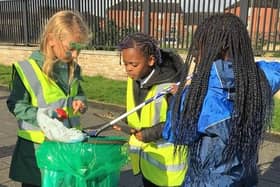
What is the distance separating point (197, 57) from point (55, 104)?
928 millimetres

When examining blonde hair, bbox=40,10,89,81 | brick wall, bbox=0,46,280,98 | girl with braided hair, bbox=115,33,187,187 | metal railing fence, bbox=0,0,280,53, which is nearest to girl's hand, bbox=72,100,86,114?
blonde hair, bbox=40,10,89,81

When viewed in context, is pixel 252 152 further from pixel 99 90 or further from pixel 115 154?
pixel 99 90

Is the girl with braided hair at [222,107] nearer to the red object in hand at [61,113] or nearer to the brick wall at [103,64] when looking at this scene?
the red object in hand at [61,113]

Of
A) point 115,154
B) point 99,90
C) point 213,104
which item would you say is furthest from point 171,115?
point 99,90

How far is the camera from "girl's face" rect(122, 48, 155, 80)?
7.81ft

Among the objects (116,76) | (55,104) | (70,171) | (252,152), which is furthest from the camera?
(116,76)

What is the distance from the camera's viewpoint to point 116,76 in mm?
10578

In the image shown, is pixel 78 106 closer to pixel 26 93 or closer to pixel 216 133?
pixel 26 93

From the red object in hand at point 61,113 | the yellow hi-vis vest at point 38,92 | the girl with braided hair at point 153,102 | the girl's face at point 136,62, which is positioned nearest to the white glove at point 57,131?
the red object in hand at point 61,113

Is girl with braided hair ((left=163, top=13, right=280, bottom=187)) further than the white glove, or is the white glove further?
the white glove

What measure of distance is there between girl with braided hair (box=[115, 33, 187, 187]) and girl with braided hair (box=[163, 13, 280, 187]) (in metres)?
0.59

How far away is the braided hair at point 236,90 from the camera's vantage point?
1672 millimetres

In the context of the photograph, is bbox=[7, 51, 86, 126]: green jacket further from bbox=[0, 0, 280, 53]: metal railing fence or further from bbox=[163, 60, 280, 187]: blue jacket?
bbox=[0, 0, 280, 53]: metal railing fence

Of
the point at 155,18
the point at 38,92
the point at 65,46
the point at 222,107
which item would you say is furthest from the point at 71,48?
the point at 155,18
